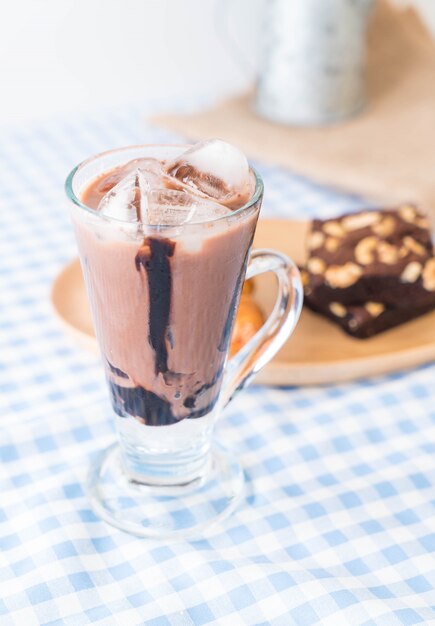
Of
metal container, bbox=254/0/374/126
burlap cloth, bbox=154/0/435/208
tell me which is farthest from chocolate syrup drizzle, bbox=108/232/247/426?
metal container, bbox=254/0/374/126

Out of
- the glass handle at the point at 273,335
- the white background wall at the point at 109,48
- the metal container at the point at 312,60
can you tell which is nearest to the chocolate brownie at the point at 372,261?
the glass handle at the point at 273,335

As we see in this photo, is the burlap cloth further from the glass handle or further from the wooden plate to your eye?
the glass handle

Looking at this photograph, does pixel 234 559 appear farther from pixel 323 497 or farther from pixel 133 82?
pixel 133 82

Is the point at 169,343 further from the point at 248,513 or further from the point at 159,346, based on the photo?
the point at 248,513

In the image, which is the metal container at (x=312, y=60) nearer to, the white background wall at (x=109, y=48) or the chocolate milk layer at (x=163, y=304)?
the white background wall at (x=109, y=48)

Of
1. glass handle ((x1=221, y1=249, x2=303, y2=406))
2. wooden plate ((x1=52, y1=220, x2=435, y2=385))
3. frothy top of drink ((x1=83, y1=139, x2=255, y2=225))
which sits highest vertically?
frothy top of drink ((x1=83, y1=139, x2=255, y2=225))

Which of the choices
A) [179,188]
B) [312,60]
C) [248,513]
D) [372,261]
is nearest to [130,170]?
[179,188]
